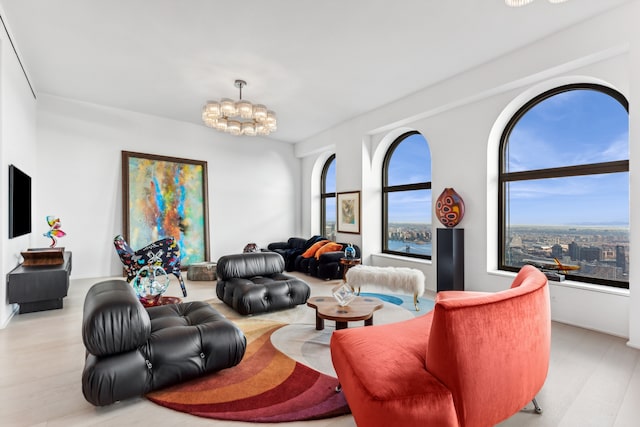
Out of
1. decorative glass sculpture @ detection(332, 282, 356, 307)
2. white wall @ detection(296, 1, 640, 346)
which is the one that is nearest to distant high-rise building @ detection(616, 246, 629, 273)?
white wall @ detection(296, 1, 640, 346)

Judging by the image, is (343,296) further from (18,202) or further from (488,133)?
(18,202)

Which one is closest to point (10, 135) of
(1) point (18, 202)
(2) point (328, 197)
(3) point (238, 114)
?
(1) point (18, 202)

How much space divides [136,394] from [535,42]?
526 centimetres

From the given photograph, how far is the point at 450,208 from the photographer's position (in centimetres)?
474

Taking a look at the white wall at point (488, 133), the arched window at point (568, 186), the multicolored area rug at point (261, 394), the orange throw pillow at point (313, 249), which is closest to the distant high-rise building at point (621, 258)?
the arched window at point (568, 186)

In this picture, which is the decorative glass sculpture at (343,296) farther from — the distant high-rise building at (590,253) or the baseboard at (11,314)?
the baseboard at (11,314)

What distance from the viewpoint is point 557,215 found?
4.07m

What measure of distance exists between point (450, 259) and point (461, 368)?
11.0ft

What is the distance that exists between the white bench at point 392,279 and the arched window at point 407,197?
4.78 feet

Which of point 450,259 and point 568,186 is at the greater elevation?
point 568,186

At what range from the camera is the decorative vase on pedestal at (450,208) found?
470cm

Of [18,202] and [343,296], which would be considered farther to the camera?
[18,202]

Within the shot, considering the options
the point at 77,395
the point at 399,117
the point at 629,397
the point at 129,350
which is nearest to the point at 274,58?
the point at 399,117

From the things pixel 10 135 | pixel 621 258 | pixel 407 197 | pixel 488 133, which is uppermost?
pixel 488 133
